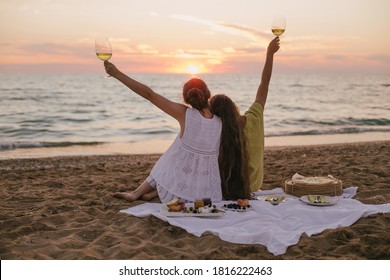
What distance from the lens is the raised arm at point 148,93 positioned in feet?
14.6

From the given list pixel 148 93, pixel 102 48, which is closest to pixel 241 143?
pixel 148 93

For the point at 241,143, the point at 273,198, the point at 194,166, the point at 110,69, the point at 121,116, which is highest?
the point at 110,69

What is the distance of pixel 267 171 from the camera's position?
7078 mm

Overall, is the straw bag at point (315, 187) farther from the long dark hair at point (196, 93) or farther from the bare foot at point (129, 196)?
the bare foot at point (129, 196)

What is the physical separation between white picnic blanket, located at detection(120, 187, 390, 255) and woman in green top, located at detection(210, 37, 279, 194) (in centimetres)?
A: 32

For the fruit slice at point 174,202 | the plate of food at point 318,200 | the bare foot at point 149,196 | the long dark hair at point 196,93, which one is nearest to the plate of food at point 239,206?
the fruit slice at point 174,202

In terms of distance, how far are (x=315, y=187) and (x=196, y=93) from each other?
1617 millimetres

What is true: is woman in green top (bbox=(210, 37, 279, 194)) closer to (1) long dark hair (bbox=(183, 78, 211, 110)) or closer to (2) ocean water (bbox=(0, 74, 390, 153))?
(1) long dark hair (bbox=(183, 78, 211, 110))

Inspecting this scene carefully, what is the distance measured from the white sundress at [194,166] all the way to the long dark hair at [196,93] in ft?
0.29

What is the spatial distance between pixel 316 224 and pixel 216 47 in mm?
29478

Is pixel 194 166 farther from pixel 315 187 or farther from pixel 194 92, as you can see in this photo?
pixel 315 187

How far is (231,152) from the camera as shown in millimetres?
4941
